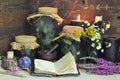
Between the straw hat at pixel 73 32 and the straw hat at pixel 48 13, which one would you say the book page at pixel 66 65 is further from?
the straw hat at pixel 48 13

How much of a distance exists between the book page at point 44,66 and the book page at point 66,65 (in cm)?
3

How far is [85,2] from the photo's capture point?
1.38 metres

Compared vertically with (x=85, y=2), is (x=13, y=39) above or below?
below

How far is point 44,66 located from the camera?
111 centimetres

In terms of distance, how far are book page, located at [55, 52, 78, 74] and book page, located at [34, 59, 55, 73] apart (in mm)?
26

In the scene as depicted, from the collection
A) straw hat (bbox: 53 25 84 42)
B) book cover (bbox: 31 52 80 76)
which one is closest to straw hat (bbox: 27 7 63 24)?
straw hat (bbox: 53 25 84 42)

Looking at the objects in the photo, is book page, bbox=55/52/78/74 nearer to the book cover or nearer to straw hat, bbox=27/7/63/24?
the book cover

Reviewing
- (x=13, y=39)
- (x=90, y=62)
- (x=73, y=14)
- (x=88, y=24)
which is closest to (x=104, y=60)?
(x=90, y=62)

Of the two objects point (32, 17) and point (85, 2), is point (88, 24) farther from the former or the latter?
point (32, 17)

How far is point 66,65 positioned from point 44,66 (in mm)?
100

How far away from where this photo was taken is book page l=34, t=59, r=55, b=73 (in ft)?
3.51

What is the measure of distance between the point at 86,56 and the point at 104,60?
0.35ft

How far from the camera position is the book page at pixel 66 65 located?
1071 mm

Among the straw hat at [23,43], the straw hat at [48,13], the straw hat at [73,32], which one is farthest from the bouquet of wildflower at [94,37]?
the straw hat at [23,43]
